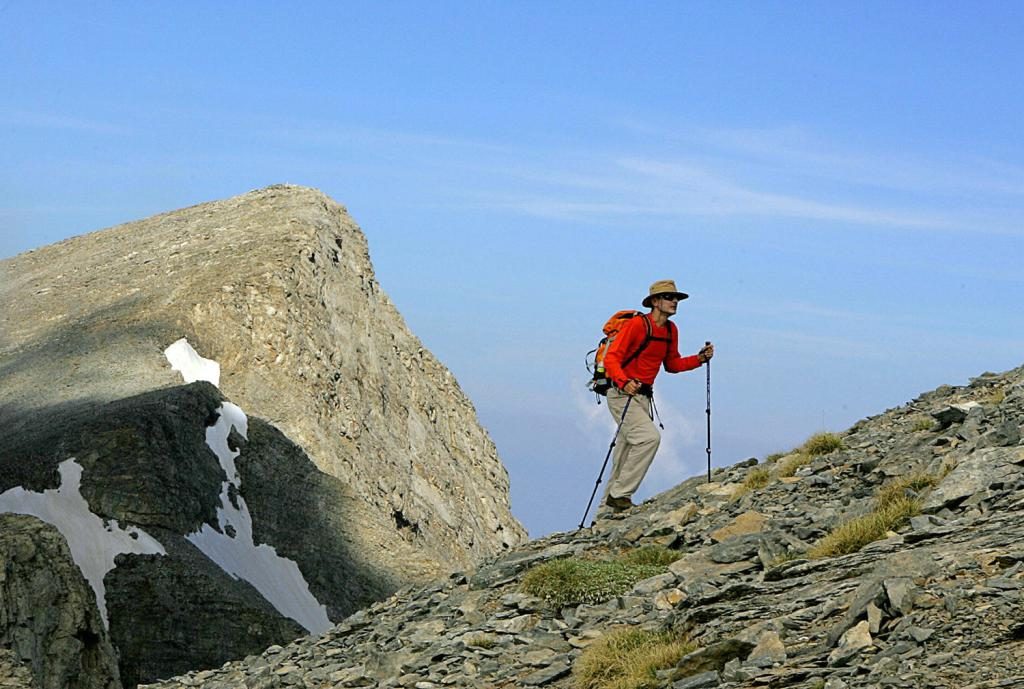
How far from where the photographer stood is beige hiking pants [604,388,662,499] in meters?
22.4

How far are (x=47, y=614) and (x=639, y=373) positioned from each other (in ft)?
55.3

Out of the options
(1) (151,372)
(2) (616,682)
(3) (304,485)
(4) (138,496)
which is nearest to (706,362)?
(2) (616,682)

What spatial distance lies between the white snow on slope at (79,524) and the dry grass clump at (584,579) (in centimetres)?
4274

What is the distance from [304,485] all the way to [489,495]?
3364cm

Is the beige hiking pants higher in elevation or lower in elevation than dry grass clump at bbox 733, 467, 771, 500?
higher

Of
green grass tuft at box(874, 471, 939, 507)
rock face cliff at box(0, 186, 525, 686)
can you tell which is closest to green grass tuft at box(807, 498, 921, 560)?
green grass tuft at box(874, 471, 939, 507)

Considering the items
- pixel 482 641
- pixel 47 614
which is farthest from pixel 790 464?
pixel 47 614

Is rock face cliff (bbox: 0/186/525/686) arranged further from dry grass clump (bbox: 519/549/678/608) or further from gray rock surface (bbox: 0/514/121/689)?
dry grass clump (bbox: 519/549/678/608)

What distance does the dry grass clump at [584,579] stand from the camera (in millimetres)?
18328

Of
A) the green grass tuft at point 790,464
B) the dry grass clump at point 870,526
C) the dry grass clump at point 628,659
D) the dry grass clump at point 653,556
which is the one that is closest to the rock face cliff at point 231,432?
the dry grass clump at point 653,556

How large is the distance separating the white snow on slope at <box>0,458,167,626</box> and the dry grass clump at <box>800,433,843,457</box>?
135 feet

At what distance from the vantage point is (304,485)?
72188 mm

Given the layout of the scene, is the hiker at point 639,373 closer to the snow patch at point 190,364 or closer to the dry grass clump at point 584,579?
the dry grass clump at point 584,579

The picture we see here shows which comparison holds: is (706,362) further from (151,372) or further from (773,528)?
(151,372)
